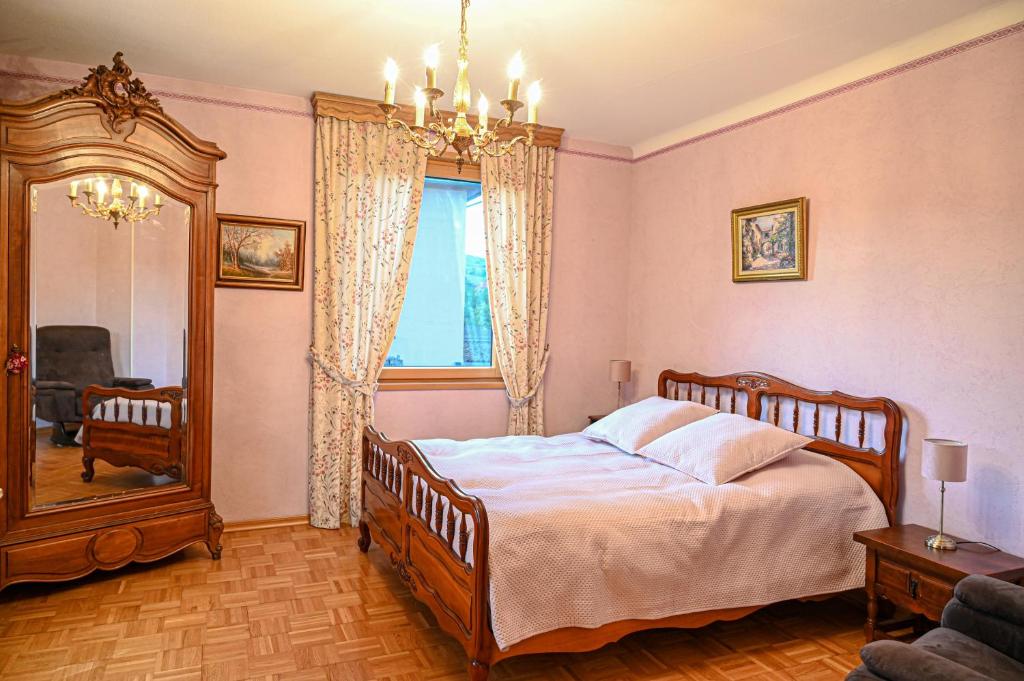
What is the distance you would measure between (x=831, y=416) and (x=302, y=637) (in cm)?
280

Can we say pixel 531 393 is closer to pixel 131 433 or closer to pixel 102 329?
pixel 131 433

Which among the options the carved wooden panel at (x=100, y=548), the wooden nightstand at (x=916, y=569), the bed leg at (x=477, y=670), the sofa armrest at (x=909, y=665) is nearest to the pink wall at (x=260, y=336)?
the carved wooden panel at (x=100, y=548)

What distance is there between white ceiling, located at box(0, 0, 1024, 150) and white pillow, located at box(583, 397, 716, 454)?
1840mm

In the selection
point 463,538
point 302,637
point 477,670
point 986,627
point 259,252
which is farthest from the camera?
point 259,252

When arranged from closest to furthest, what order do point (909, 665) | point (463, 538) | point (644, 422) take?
point (909, 665), point (463, 538), point (644, 422)

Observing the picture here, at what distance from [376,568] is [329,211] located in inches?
84.6

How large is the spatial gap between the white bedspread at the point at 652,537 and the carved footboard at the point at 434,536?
0.08 meters

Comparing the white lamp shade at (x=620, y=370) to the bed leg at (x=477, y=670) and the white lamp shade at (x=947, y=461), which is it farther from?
the bed leg at (x=477, y=670)

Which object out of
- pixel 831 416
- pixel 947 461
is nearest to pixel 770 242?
pixel 831 416

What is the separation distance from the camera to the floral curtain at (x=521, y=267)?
4.88 m

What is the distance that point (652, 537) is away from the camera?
9.16ft

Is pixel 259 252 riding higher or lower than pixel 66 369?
higher

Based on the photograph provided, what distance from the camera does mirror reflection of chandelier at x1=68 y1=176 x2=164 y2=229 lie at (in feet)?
10.7

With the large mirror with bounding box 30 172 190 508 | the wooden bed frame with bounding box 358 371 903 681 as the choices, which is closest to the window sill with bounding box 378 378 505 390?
the wooden bed frame with bounding box 358 371 903 681
